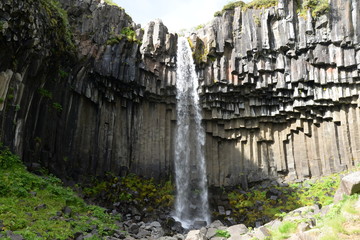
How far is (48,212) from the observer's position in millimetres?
10078

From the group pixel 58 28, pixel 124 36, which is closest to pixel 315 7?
pixel 124 36

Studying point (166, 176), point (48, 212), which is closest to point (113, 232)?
point (48, 212)

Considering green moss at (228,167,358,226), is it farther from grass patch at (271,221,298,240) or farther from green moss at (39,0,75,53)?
green moss at (39,0,75,53)

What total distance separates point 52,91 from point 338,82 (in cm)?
1629

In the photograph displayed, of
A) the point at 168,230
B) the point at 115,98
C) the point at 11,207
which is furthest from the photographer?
the point at 115,98

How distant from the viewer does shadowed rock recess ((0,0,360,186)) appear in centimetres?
1891

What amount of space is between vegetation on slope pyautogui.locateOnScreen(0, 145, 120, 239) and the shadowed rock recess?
4373 millimetres

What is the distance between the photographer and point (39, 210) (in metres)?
10.1

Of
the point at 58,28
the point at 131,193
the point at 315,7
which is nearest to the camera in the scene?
the point at 58,28

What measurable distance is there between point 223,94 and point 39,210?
47.6 feet

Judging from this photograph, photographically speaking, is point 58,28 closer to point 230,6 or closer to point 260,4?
point 230,6

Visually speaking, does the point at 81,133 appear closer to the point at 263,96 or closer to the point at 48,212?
the point at 48,212

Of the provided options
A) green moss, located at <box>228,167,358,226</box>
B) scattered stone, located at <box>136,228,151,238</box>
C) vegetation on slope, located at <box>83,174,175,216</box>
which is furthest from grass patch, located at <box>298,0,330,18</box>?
scattered stone, located at <box>136,228,151,238</box>

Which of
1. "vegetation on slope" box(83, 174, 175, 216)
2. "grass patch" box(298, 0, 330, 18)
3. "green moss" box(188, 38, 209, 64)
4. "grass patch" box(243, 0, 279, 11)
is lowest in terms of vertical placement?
"vegetation on slope" box(83, 174, 175, 216)
